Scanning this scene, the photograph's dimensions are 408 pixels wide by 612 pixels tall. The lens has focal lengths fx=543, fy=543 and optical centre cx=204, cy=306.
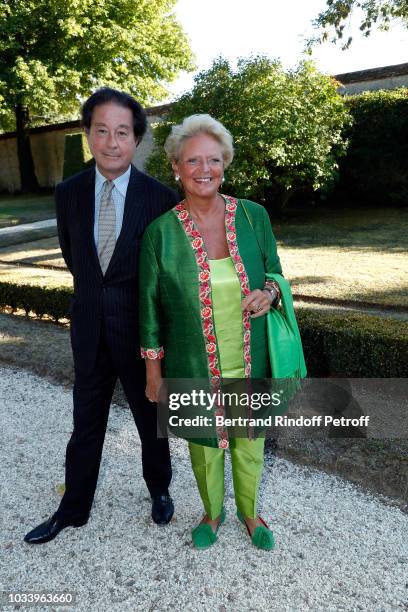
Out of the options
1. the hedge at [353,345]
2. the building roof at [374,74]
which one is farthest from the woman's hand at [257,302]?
the building roof at [374,74]

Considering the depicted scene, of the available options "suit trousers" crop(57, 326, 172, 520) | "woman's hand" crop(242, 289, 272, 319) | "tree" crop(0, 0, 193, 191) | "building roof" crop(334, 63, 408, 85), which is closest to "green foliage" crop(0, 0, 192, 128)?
"tree" crop(0, 0, 193, 191)

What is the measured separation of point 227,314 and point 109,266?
1.76ft

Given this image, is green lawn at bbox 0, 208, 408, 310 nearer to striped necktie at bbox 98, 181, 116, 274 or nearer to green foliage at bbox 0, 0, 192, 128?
striped necktie at bbox 98, 181, 116, 274

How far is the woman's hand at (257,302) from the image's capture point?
2078 millimetres

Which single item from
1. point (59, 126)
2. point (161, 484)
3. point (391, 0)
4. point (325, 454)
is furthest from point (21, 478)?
point (59, 126)

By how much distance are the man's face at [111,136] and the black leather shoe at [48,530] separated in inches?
64.8

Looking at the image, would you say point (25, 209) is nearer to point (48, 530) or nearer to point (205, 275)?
point (48, 530)

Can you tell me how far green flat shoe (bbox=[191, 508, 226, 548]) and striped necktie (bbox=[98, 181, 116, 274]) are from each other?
1248 mm

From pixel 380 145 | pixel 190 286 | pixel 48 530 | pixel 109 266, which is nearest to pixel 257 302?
pixel 190 286

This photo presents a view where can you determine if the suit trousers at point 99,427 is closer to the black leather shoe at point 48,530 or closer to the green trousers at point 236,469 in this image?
the black leather shoe at point 48,530

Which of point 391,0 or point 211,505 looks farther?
point 391,0

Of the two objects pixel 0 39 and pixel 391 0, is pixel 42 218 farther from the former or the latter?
pixel 391 0

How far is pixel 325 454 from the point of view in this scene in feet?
10.2

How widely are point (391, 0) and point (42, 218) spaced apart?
10971mm
